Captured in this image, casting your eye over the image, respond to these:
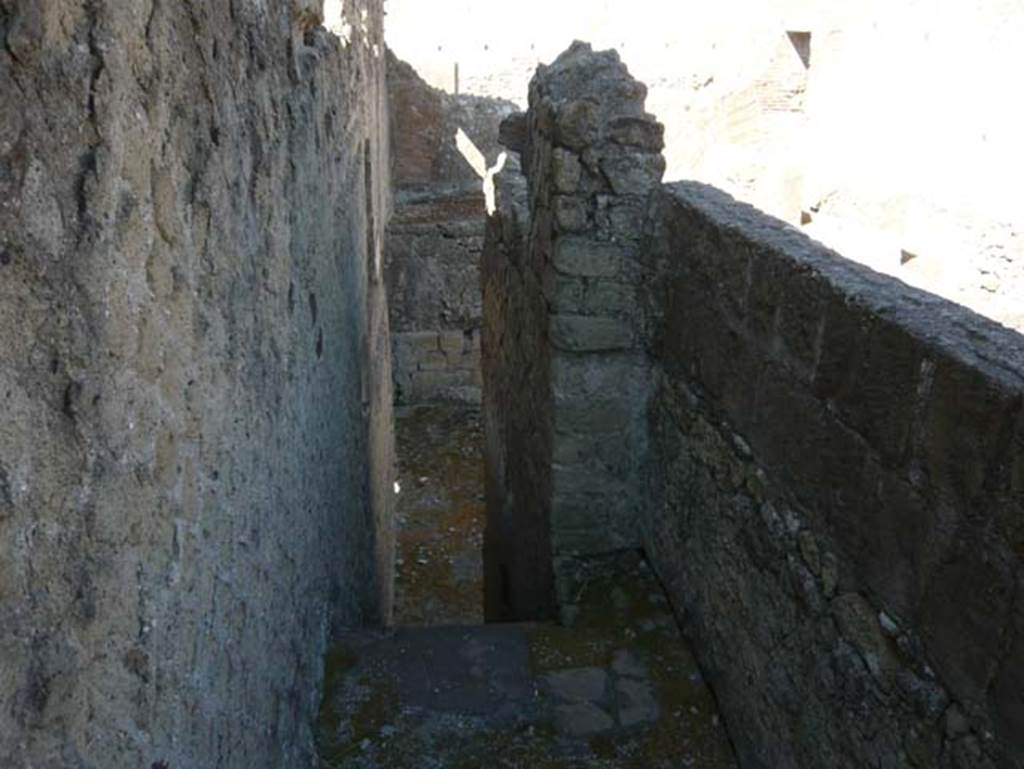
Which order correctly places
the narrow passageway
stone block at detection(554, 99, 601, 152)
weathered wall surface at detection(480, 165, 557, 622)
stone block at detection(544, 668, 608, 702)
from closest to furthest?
stone block at detection(544, 668, 608, 702)
stone block at detection(554, 99, 601, 152)
weathered wall surface at detection(480, 165, 557, 622)
the narrow passageway

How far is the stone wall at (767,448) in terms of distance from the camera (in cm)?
162

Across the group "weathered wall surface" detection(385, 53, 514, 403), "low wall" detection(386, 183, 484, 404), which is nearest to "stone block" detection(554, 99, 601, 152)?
"weathered wall surface" detection(385, 53, 514, 403)

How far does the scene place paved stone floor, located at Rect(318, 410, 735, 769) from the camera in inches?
110

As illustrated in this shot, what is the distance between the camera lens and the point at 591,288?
3.43 meters

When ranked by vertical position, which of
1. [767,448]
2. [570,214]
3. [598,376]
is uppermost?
[570,214]

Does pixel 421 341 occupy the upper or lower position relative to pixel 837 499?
lower

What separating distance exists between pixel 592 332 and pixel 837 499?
1.50 meters

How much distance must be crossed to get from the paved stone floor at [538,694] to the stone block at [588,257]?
3.39 feet

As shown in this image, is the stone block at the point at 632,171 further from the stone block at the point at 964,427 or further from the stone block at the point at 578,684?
the stone block at the point at 964,427

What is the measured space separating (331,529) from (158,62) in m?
2.29

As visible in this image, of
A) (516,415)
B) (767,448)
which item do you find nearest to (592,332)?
(767,448)

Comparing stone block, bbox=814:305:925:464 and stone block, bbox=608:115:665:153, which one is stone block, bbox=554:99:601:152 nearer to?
stone block, bbox=608:115:665:153

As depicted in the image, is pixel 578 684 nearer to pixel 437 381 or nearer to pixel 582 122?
pixel 582 122

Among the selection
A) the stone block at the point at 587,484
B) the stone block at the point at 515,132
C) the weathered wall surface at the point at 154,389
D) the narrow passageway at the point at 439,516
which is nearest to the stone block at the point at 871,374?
the weathered wall surface at the point at 154,389
